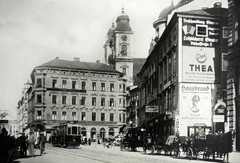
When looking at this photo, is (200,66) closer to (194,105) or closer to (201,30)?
(201,30)

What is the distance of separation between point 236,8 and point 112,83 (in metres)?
20.7

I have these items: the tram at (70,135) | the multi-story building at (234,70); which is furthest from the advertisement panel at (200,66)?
the tram at (70,135)

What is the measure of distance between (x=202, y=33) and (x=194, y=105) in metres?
5.26

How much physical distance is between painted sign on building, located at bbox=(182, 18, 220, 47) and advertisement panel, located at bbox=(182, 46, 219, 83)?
50 centimetres

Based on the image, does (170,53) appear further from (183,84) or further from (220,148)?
(220,148)

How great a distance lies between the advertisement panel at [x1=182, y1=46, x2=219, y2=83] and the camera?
27553 mm

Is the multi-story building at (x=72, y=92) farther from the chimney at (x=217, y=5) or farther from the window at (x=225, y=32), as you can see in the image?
the chimney at (x=217, y=5)

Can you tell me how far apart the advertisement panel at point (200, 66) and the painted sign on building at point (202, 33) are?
50cm

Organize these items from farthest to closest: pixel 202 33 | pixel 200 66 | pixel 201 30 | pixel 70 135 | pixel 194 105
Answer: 1. pixel 70 135
2. pixel 194 105
3. pixel 200 66
4. pixel 202 33
5. pixel 201 30

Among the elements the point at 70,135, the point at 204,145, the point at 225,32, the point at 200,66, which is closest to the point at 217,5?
the point at 225,32

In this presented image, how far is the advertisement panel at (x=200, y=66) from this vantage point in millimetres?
27553

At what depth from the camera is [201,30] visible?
88.5ft

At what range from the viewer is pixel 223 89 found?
27344mm

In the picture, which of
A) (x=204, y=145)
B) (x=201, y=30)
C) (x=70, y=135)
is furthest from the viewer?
(x=70, y=135)
